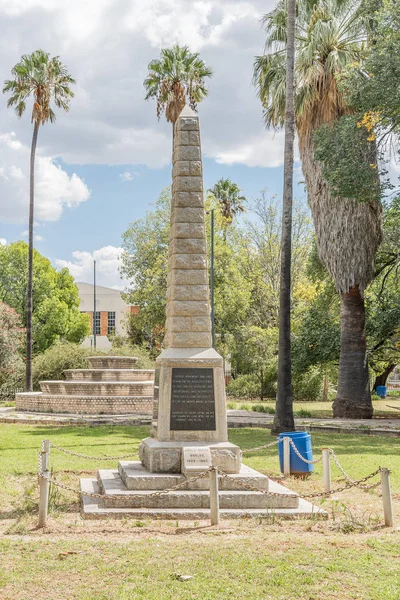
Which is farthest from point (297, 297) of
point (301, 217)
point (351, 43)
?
point (351, 43)

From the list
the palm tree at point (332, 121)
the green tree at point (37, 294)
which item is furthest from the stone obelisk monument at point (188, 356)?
the green tree at point (37, 294)

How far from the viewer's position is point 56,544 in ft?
23.3

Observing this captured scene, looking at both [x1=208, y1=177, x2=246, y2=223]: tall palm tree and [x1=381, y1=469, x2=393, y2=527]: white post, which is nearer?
[x1=381, y1=469, x2=393, y2=527]: white post

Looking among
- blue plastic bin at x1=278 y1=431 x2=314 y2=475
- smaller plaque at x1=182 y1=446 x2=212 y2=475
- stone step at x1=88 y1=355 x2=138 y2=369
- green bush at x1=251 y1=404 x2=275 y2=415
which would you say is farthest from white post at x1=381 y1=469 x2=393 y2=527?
stone step at x1=88 y1=355 x2=138 y2=369

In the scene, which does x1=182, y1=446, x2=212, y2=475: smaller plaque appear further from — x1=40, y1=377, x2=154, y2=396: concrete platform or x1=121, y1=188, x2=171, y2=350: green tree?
x1=121, y1=188, x2=171, y2=350: green tree

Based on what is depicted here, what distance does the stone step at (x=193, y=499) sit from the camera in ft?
29.5

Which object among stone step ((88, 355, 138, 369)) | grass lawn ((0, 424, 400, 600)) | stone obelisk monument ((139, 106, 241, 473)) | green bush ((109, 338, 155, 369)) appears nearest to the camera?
grass lawn ((0, 424, 400, 600))

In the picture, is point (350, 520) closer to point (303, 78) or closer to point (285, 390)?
point (285, 390)

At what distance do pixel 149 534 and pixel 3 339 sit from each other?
25.9 metres

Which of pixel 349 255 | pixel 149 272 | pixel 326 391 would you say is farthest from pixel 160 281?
pixel 349 255

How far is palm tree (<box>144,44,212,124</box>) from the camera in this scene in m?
32.5

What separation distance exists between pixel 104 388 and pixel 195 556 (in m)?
19.2

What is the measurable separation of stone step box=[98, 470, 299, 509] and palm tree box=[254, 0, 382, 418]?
14227 millimetres

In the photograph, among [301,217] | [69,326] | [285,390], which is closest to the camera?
[285,390]
